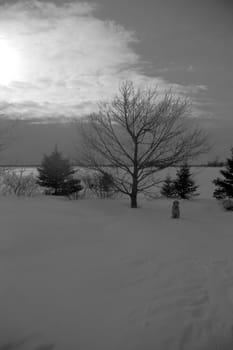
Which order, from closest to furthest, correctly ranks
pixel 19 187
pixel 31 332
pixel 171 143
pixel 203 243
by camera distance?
pixel 31 332
pixel 203 243
pixel 171 143
pixel 19 187

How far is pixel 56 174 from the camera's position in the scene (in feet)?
65.7

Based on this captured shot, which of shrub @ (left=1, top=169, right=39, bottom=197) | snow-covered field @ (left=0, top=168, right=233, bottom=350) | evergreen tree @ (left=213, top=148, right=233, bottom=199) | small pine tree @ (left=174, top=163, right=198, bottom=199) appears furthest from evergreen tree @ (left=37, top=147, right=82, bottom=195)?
snow-covered field @ (left=0, top=168, right=233, bottom=350)

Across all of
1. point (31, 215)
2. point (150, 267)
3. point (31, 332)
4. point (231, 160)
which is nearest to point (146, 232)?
point (150, 267)

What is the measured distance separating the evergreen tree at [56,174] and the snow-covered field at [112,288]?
14.1 m

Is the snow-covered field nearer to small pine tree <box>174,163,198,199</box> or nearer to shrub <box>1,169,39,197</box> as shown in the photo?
shrub <box>1,169,39,197</box>

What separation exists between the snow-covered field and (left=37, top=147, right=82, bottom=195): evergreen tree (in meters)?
14.1

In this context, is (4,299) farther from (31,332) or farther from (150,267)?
(150,267)

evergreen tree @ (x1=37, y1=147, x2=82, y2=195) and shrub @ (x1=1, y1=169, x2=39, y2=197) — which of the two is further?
evergreen tree @ (x1=37, y1=147, x2=82, y2=195)

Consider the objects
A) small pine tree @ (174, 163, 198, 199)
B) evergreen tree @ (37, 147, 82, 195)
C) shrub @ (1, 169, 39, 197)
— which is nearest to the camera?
shrub @ (1, 169, 39, 197)

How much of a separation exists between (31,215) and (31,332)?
444cm

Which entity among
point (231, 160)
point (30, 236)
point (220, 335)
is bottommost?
point (220, 335)

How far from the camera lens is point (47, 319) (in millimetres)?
2449

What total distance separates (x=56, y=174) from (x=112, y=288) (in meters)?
17.8

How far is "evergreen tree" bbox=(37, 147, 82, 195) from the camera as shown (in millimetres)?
20094
